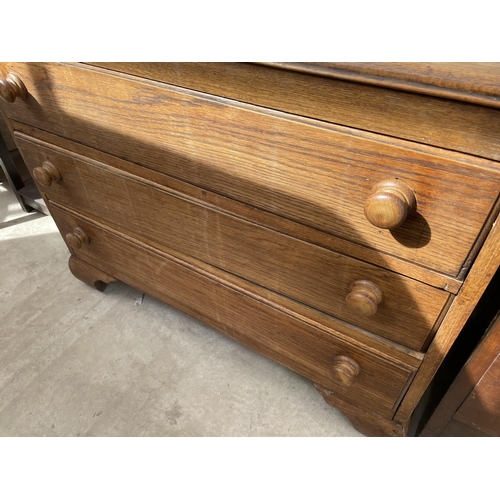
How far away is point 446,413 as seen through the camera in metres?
0.85

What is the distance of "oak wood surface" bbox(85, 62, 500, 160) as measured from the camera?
47cm

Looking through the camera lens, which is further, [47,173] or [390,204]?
[47,173]

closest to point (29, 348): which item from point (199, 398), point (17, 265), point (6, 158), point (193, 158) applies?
point (17, 265)

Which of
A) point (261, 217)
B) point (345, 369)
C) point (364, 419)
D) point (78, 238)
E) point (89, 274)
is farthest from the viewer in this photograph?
point (89, 274)

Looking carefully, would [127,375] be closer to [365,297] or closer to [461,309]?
[365,297]

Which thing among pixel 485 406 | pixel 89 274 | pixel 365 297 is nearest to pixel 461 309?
pixel 365 297

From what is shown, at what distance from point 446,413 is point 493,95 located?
0.68 m

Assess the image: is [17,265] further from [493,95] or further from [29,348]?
[493,95]

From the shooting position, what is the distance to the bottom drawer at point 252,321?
0.84 meters

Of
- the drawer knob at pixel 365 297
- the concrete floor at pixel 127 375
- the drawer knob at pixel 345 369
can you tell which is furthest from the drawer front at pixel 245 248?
the concrete floor at pixel 127 375

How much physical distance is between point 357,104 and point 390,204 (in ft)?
0.45

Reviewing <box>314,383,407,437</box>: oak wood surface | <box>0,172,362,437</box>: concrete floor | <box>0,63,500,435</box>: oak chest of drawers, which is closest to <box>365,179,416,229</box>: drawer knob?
<box>0,63,500,435</box>: oak chest of drawers

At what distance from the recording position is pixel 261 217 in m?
0.74

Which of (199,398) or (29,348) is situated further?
(29,348)
